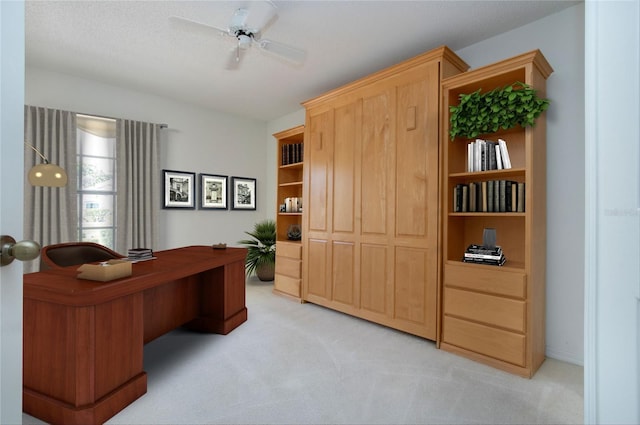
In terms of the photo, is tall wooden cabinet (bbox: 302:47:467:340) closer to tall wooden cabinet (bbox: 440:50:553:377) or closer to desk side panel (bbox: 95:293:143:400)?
tall wooden cabinet (bbox: 440:50:553:377)

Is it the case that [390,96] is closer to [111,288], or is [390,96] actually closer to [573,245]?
[573,245]

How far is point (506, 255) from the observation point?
2.69 m

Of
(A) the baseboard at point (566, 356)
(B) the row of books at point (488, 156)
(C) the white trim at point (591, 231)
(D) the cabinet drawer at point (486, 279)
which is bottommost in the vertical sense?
(A) the baseboard at point (566, 356)

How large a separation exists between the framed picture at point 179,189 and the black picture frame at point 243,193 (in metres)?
0.68

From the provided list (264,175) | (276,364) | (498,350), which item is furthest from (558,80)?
(264,175)

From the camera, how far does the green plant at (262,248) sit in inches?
193

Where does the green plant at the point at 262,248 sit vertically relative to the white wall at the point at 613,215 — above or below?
below

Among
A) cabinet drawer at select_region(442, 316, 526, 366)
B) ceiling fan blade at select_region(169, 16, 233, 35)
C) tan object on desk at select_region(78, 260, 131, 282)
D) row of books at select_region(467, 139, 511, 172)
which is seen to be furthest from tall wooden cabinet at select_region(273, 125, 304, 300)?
tan object on desk at select_region(78, 260, 131, 282)

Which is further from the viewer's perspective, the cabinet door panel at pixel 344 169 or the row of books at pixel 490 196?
the cabinet door panel at pixel 344 169

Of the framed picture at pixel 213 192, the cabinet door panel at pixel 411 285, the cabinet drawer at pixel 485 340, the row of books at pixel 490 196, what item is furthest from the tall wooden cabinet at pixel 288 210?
the row of books at pixel 490 196

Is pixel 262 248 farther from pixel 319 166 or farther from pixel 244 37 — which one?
pixel 244 37

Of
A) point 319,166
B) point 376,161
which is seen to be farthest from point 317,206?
point 376,161

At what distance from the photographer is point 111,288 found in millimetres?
1746

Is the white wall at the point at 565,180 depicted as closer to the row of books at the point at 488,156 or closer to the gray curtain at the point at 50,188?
the row of books at the point at 488,156
